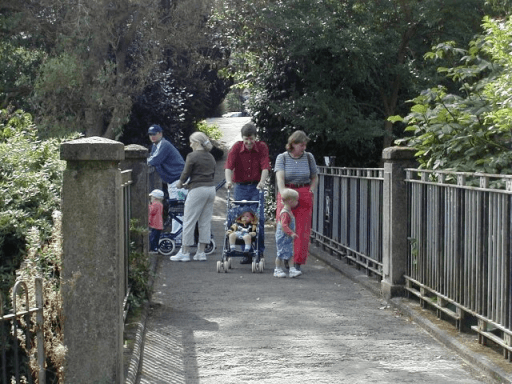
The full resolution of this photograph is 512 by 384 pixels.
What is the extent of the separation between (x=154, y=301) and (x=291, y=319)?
1.81 m

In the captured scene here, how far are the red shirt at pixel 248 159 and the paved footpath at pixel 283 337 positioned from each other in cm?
226

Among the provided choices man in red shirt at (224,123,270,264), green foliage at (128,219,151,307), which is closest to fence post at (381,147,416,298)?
green foliage at (128,219,151,307)

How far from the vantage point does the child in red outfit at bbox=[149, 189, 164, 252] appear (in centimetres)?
1488

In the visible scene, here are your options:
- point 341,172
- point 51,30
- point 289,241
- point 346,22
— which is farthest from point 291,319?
point 51,30

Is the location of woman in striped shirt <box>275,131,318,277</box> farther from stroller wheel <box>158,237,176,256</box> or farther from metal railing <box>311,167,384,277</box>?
stroller wheel <box>158,237,176,256</box>

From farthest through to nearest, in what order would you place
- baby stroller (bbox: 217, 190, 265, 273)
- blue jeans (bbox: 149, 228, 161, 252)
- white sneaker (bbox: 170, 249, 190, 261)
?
blue jeans (bbox: 149, 228, 161, 252), white sneaker (bbox: 170, 249, 190, 261), baby stroller (bbox: 217, 190, 265, 273)

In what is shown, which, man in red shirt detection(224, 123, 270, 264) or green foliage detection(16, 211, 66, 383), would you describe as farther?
man in red shirt detection(224, 123, 270, 264)

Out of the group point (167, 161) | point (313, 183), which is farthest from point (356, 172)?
point (167, 161)

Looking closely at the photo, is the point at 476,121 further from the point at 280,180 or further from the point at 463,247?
the point at 280,180

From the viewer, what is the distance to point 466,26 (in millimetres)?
19422

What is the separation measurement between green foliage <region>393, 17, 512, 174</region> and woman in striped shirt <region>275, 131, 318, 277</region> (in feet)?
9.31

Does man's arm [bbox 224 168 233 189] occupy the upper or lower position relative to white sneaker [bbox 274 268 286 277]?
upper

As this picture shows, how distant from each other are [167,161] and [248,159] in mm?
2301

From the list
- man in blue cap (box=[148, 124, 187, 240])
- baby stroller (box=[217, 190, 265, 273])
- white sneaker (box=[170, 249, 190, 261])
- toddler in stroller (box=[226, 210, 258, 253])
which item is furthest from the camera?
man in blue cap (box=[148, 124, 187, 240])
